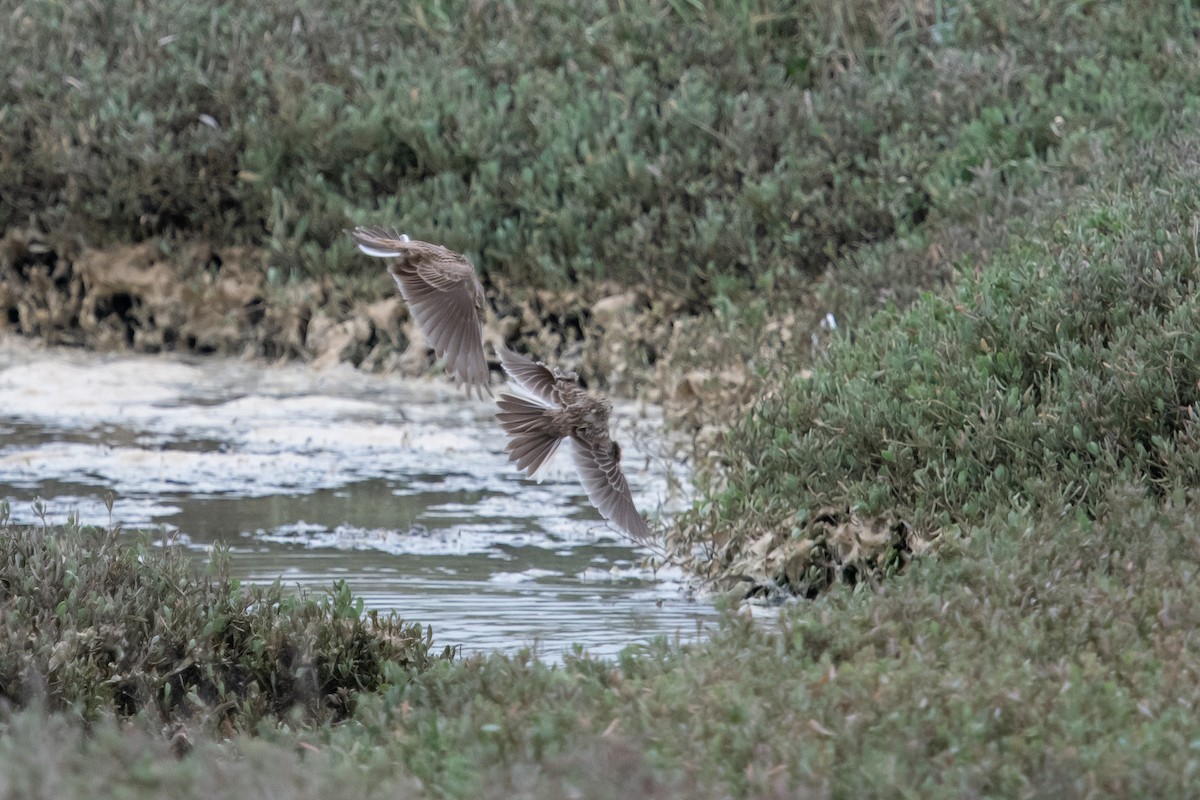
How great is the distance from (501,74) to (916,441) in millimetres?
7375

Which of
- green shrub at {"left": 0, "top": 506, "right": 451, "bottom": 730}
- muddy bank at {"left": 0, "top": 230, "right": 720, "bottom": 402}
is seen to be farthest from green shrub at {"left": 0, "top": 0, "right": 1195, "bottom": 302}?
green shrub at {"left": 0, "top": 506, "right": 451, "bottom": 730}

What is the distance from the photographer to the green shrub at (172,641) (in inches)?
199

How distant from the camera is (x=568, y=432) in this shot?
21.9 feet

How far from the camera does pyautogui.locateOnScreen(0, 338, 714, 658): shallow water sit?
7.16 meters

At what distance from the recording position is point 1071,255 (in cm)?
753

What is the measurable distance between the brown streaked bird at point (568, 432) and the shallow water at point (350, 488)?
497 millimetres

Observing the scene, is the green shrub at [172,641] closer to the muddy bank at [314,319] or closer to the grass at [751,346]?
the grass at [751,346]

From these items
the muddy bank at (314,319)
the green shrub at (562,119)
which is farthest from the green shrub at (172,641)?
the green shrub at (562,119)

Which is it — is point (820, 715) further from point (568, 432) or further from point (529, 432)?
point (529, 432)

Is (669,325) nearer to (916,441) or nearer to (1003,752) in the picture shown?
(916,441)

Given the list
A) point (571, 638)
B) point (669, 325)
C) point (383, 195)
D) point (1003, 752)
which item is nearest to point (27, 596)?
point (571, 638)

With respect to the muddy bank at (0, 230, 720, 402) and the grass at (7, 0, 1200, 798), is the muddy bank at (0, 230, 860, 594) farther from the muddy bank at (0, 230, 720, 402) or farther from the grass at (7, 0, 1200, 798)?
the grass at (7, 0, 1200, 798)

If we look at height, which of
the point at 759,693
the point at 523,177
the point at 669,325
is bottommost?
the point at 669,325

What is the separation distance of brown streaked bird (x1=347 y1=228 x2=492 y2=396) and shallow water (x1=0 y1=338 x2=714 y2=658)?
1.05m
